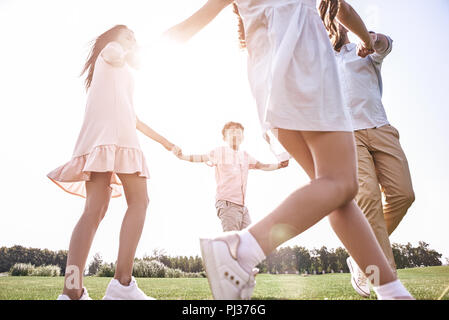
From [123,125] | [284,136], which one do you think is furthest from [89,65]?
[284,136]

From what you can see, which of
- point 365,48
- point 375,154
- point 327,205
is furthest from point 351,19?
point 375,154

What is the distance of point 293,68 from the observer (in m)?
1.50

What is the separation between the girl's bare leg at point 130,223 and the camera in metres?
2.26

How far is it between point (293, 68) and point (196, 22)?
0.54 m

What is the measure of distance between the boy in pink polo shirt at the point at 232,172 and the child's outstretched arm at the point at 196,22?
3.19 m

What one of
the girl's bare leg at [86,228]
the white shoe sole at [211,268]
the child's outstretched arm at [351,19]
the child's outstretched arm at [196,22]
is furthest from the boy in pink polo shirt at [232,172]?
the white shoe sole at [211,268]

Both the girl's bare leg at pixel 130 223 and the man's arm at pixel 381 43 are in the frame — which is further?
the man's arm at pixel 381 43

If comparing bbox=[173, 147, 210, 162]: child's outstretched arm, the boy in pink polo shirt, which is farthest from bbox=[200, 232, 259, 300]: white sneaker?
bbox=[173, 147, 210, 162]: child's outstretched arm

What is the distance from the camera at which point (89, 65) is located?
9.32ft

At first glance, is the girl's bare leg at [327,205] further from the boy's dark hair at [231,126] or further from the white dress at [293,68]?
the boy's dark hair at [231,126]

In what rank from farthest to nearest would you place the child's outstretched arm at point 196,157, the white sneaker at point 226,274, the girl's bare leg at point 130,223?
the child's outstretched arm at point 196,157 → the girl's bare leg at point 130,223 → the white sneaker at point 226,274

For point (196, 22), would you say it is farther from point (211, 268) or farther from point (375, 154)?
point (375, 154)

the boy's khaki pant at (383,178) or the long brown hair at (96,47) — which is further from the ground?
the long brown hair at (96,47)
